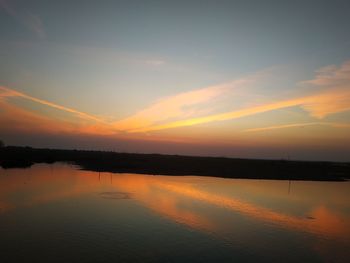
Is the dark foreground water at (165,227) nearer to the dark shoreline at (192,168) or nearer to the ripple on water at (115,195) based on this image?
the ripple on water at (115,195)

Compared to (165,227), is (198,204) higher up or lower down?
higher up

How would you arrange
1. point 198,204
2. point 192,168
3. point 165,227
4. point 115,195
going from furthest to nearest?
1. point 192,168
2. point 115,195
3. point 198,204
4. point 165,227

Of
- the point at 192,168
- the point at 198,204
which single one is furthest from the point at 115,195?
the point at 192,168

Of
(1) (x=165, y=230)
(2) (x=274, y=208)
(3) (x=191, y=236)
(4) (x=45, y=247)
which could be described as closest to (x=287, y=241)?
(3) (x=191, y=236)

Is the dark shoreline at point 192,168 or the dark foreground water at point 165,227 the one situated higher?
the dark shoreline at point 192,168

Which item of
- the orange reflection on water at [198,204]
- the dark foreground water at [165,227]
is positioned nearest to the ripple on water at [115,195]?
the dark foreground water at [165,227]

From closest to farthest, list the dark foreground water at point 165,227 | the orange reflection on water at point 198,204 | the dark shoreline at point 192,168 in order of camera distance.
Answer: the dark foreground water at point 165,227, the orange reflection on water at point 198,204, the dark shoreline at point 192,168

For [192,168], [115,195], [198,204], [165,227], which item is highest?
[192,168]

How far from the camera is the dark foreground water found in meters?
16.4

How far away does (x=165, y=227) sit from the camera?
70.8ft

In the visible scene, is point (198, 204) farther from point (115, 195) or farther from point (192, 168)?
point (192, 168)

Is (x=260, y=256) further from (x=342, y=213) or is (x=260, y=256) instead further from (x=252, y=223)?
(x=342, y=213)

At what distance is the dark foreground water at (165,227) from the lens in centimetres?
1638

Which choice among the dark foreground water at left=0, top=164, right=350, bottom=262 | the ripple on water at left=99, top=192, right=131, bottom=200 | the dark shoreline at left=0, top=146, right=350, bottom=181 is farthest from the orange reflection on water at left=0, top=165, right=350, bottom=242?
the dark shoreline at left=0, top=146, right=350, bottom=181
